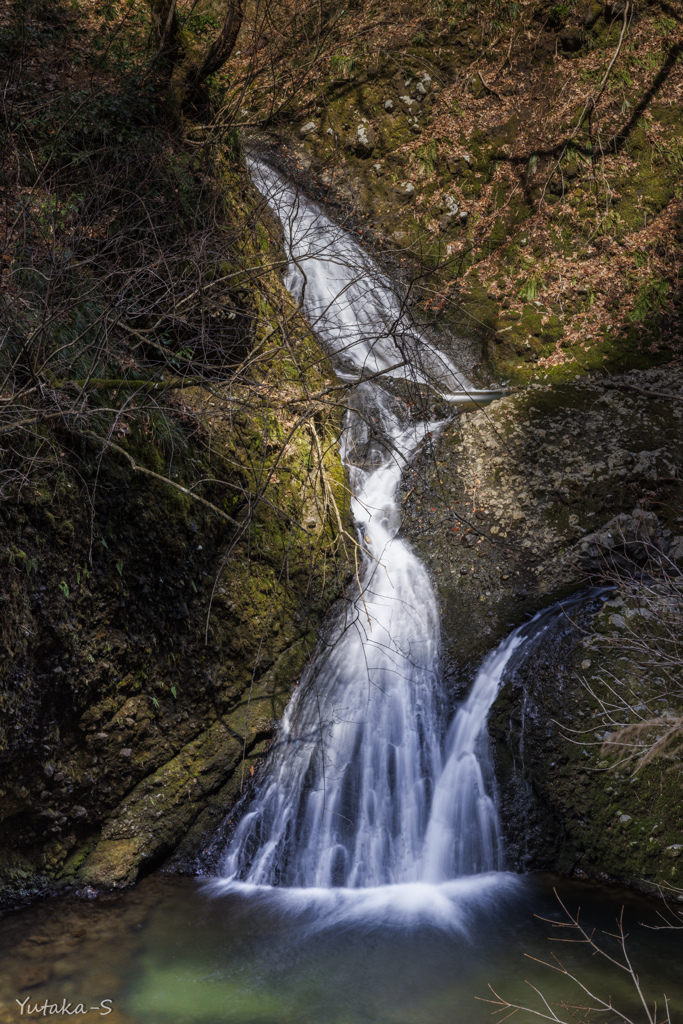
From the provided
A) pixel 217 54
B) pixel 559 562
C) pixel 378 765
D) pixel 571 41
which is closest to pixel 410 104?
pixel 571 41

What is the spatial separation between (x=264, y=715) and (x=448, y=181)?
935 centimetres

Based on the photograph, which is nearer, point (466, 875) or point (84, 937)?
point (84, 937)

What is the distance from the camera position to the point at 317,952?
405 cm

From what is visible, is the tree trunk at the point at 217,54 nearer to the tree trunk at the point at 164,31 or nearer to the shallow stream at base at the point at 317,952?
the tree trunk at the point at 164,31

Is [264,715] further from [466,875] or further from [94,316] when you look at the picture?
[94,316]

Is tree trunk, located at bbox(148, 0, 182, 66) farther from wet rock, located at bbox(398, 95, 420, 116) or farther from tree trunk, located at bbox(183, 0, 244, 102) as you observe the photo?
wet rock, located at bbox(398, 95, 420, 116)

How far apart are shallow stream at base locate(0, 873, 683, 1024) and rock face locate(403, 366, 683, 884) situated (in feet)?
1.43

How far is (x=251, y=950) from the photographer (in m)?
4.04

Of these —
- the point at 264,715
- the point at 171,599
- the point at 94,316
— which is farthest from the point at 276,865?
the point at 94,316

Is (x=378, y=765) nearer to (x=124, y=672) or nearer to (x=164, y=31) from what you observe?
(x=124, y=672)

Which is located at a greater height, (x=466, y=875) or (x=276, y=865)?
(x=276, y=865)

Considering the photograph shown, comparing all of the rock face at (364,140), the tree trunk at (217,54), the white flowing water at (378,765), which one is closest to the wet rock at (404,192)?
the rock face at (364,140)

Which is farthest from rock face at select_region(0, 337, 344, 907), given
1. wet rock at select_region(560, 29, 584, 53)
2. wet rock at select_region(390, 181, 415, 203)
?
wet rock at select_region(560, 29, 584, 53)

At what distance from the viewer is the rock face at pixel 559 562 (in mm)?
4766
